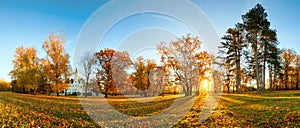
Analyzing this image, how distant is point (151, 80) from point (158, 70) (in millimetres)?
2186

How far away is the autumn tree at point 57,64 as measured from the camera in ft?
92.3

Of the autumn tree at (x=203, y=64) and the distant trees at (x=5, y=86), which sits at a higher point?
the autumn tree at (x=203, y=64)

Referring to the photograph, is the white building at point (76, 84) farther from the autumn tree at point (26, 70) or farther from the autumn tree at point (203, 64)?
the autumn tree at point (203, 64)

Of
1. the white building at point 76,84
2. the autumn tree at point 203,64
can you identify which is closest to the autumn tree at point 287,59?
the autumn tree at point 203,64

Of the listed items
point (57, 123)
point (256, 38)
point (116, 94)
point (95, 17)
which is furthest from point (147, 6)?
point (256, 38)

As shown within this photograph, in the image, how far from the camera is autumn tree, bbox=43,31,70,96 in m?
28.1

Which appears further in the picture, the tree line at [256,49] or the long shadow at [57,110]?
the tree line at [256,49]

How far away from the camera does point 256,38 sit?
32.1m

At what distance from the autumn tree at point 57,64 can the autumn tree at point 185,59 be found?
13742mm

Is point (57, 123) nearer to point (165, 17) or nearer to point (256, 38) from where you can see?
point (165, 17)

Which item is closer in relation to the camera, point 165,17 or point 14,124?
point 14,124

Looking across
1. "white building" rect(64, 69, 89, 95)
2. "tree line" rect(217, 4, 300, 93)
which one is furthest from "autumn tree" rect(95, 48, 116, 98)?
"tree line" rect(217, 4, 300, 93)

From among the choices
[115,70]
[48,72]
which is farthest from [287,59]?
[48,72]

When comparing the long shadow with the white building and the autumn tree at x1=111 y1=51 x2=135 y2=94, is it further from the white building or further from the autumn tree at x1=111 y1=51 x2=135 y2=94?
the white building
